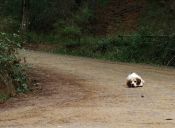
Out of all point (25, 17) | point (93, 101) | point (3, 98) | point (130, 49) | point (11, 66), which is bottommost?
point (3, 98)

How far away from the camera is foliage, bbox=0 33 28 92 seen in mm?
17203

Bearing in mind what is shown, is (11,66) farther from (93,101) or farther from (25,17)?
(25,17)

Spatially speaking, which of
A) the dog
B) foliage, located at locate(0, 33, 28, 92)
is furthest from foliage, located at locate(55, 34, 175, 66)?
foliage, located at locate(0, 33, 28, 92)

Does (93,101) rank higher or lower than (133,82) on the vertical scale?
lower

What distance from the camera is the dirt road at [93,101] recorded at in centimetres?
1165

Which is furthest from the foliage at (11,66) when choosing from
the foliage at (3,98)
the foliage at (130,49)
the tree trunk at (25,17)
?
the tree trunk at (25,17)


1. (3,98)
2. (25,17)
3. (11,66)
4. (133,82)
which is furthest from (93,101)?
(25,17)

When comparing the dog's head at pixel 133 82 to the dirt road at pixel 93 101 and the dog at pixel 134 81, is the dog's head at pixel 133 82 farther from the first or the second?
the dirt road at pixel 93 101

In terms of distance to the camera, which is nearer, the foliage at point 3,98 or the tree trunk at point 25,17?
the foliage at point 3,98

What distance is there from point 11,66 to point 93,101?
Result: 437 centimetres

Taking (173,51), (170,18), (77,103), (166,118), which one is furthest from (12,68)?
(170,18)

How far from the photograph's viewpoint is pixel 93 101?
14570 millimetres

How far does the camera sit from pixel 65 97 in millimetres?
15648

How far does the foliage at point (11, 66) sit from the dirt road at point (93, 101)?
0.63 m
